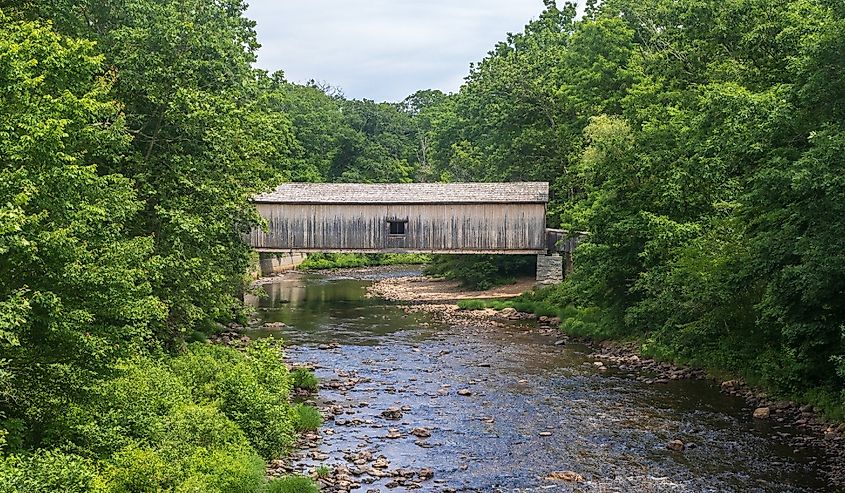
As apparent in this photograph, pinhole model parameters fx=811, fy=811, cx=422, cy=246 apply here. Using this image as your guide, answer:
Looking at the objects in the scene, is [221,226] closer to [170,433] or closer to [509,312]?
[170,433]

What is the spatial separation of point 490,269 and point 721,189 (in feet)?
64.2

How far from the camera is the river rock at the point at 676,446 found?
1306cm

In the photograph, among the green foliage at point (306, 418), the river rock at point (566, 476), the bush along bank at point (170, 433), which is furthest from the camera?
the green foliage at point (306, 418)

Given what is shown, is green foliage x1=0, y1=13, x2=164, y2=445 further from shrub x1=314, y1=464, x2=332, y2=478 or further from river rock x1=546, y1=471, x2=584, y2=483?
river rock x1=546, y1=471, x2=584, y2=483

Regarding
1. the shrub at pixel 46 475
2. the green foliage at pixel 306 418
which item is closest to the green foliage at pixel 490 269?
the green foliage at pixel 306 418

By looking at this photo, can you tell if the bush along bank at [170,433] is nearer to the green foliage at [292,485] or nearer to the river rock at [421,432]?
the green foliage at [292,485]

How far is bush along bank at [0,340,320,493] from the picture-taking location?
7.96 m

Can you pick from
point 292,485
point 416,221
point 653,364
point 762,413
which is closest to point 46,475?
point 292,485

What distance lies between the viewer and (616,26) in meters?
34.8

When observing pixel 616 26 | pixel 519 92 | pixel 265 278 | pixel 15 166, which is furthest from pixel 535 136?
pixel 15 166

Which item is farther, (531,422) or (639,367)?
(639,367)

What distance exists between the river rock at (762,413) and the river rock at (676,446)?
8.82 ft

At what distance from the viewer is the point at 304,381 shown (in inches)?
698

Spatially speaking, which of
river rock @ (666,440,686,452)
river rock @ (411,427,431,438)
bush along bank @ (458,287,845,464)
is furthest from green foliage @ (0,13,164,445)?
bush along bank @ (458,287,845,464)
